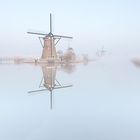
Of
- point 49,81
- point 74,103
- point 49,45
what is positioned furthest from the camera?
point 49,45

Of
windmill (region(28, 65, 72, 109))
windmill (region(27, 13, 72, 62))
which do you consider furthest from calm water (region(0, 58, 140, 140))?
windmill (region(27, 13, 72, 62))

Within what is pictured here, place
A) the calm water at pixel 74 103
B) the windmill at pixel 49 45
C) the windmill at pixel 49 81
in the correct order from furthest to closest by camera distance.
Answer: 1. the windmill at pixel 49 45
2. the windmill at pixel 49 81
3. the calm water at pixel 74 103

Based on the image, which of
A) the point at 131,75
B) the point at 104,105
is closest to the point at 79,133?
the point at 104,105

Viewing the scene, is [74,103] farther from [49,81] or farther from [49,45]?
[49,45]

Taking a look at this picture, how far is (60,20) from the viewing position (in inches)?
152

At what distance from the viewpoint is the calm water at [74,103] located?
9.56ft

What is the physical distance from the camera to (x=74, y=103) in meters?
3.40

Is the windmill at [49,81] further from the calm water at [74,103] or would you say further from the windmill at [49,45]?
the windmill at [49,45]

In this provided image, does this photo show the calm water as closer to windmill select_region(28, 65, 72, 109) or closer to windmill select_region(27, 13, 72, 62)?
windmill select_region(28, 65, 72, 109)

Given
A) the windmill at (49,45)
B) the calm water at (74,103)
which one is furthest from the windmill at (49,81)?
the windmill at (49,45)

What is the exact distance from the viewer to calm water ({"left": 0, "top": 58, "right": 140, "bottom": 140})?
291 centimetres

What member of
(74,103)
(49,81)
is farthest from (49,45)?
(74,103)

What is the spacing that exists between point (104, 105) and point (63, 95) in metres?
0.46

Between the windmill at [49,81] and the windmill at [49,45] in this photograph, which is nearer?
the windmill at [49,81]
